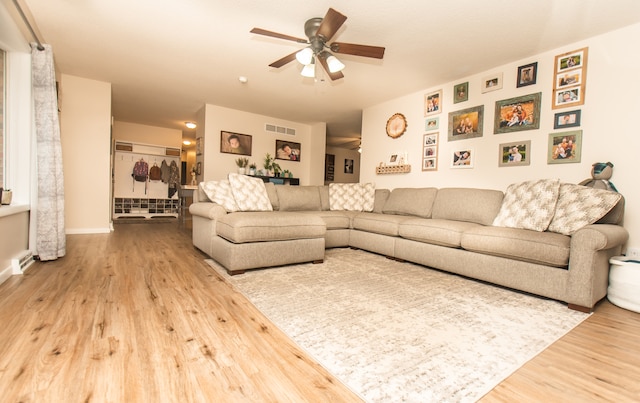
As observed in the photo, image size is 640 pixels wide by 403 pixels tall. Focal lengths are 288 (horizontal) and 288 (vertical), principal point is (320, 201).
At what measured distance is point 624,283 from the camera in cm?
202

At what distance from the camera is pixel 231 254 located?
249 cm

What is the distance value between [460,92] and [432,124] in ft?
1.80

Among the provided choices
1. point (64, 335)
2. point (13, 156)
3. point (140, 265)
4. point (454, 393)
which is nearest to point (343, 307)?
point (454, 393)

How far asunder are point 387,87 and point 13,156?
4405 mm

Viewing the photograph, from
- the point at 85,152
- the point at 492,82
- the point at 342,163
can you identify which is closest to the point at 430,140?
the point at 492,82

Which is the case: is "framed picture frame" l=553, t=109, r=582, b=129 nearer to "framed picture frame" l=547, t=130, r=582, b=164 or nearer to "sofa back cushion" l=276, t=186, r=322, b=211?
"framed picture frame" l=547, t=130, r=582, b=164

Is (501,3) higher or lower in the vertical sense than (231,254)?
higher

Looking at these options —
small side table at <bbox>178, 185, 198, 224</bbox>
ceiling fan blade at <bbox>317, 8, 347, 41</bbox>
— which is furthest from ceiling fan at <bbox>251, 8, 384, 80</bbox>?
small side table at <bbox>178, 185, 198, 224</bbox>

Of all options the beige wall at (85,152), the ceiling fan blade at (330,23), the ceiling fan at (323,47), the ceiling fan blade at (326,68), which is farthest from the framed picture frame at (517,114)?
the beige wall at (85,152)

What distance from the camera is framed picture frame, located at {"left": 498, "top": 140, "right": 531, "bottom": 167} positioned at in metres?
3.27

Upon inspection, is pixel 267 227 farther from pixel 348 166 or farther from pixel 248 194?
pixel 348 166

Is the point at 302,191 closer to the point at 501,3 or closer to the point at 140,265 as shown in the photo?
the point at 140,265

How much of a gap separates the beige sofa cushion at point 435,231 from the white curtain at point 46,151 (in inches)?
141

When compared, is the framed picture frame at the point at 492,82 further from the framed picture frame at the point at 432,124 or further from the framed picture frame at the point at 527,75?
the framed picture frame at the point at 432,124
